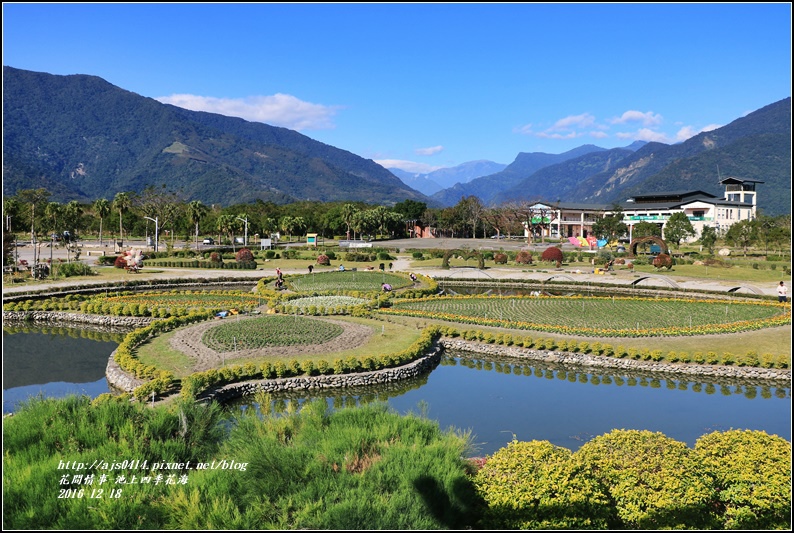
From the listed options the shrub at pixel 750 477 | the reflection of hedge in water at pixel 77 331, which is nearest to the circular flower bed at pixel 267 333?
the reflection of hedge in water at pixel 77 331

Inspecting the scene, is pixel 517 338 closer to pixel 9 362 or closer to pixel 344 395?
pixel 344 395

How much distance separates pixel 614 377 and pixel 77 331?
109 ft

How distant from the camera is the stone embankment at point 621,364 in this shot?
82.7ft

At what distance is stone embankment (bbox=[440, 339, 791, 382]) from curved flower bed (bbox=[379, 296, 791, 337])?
352 centimetres

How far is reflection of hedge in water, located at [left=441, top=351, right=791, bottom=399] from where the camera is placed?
24438 mm

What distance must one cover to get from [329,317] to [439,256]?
142 ft

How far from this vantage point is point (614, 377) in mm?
26547

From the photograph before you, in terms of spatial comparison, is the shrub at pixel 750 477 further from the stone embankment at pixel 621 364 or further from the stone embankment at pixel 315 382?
the stone embankment at pixel 315 382

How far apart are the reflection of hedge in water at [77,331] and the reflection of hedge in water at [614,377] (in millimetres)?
21124

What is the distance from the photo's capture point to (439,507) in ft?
33.4

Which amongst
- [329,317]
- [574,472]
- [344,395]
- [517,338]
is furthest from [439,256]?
[574,472]

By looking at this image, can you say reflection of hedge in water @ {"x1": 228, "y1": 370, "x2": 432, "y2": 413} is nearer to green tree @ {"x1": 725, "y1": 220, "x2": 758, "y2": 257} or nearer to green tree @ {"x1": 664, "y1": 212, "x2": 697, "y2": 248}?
green tree @ {"x1": 725, "y1": 220, "x2": 758, "y2": 257}

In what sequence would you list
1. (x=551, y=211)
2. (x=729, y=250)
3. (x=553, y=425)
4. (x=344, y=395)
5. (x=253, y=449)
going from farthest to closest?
(x=551, y=211)
(x=729, y=250)
(x=344, y=395)
(x=553, y=425)
(x=253, y=449)

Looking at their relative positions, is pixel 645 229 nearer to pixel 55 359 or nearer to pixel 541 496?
pixel 55 359
